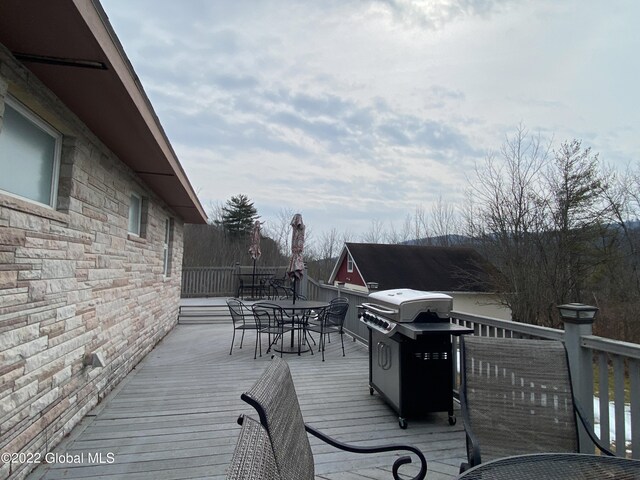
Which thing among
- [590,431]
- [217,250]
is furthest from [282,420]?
[217,250]

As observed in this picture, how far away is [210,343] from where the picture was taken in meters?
6.57

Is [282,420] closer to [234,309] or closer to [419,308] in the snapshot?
[419,308]

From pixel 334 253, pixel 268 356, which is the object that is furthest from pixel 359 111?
pixel 334 253

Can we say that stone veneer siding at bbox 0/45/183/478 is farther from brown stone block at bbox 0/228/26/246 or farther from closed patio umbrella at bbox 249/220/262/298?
closed patio umbrella at bbox 249/220/262/298

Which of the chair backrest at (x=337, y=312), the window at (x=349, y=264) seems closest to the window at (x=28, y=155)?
the chair backrest at (x=337, y=312)

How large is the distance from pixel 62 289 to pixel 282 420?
2501mm

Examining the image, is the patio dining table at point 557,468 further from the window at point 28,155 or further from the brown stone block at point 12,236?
the window at point 28,155

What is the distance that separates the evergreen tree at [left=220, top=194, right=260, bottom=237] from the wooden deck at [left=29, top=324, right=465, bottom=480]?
20174 millimetres

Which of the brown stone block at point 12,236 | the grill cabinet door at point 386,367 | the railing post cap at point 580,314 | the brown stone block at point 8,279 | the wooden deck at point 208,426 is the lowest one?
the wooden deck at point 208,426

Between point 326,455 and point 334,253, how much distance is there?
20.8m

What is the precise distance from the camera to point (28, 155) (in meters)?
2.46

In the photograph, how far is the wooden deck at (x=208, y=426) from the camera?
239cm

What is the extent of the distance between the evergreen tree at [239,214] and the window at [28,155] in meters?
21.8

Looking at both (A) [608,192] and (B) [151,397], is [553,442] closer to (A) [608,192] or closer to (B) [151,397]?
(B) [151,397]
